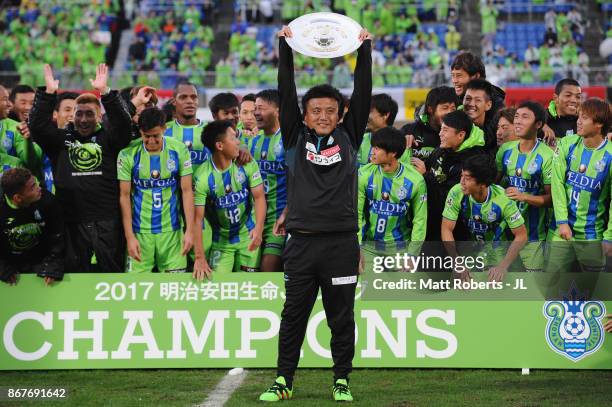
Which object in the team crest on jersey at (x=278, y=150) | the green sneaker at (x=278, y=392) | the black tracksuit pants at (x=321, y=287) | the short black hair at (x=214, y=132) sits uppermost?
the short black hair at (x=214, y=132)

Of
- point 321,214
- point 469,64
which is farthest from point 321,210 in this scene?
point 469,64

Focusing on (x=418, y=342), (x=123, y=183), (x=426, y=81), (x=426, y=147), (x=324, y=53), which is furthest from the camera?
(x=426, y=81)

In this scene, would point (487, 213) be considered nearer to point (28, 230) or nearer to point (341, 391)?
point (341, 391)

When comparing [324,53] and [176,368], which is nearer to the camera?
[324,53]

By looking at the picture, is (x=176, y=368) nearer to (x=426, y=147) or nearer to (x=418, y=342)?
(x=418, y=342)

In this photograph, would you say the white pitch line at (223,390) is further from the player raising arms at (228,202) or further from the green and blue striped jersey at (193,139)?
the green and blue striped jersey at (193,139)

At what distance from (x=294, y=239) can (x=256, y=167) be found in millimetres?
2112

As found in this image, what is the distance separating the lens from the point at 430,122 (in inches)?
354

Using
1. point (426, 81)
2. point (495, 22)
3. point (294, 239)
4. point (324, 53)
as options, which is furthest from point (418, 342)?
point (495, 22)

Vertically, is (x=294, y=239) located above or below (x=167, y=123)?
below

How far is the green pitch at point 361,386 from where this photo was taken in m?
6.45

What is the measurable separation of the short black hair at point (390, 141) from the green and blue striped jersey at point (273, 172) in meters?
1.12

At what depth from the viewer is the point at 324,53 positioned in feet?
20.3

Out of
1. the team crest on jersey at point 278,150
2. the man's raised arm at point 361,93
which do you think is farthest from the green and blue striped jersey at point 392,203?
the man's raised arm at point 361,93
